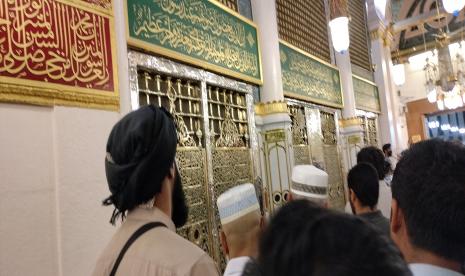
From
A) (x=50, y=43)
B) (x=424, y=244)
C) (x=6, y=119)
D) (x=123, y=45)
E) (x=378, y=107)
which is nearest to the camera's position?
(x=424, y=244)

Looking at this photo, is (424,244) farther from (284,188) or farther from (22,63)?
(284,188)

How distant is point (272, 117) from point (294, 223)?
10.9 feet

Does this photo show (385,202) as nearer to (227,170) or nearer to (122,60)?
(227,170)

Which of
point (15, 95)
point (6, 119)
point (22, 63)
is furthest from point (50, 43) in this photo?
point (6, 119)

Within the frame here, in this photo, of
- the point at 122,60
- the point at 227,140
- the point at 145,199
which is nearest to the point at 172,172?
the point at 145,199

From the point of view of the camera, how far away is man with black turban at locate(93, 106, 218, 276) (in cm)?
81

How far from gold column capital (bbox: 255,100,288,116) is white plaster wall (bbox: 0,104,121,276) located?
6.93 ft

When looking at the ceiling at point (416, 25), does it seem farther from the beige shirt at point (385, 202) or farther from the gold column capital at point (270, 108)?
the beige shirt at point (385, 202)

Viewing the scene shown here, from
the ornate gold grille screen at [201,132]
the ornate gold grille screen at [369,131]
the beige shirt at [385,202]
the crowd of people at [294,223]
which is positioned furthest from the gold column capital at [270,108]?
the ornate gold grille screen at [369,131]

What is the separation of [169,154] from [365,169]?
4.32 feet

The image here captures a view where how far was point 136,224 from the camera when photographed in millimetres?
A: 900

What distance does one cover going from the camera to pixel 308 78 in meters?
4.92

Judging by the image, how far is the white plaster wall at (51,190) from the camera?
153 cm

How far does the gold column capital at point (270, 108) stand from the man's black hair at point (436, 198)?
2.93 metres
